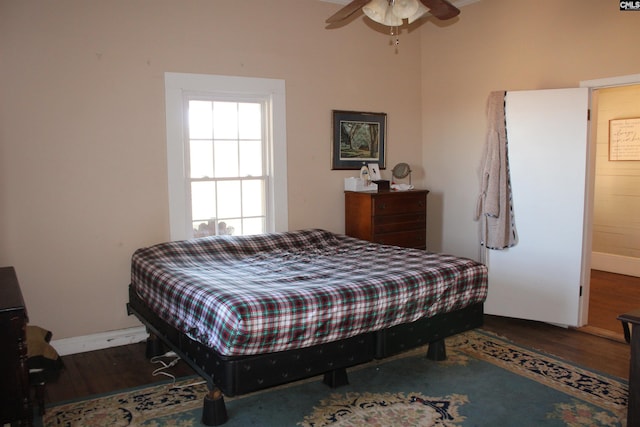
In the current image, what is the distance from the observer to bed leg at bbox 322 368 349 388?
131 inches

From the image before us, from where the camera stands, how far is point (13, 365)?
96.3 inches

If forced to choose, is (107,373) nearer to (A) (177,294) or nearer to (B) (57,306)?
(B) (57,306)

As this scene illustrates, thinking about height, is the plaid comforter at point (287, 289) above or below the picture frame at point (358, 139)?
below

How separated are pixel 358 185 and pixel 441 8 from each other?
2.33 meters

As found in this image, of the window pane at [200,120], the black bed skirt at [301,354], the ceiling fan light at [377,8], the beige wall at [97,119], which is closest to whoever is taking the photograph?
the black bed skirt at [301,354]

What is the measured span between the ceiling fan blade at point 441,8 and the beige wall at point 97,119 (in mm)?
1978

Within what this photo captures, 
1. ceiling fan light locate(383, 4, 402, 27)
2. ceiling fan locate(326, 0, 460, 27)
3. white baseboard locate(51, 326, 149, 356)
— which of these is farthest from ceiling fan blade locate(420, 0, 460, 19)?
white baseboard locate(51, 326, 149, 356)

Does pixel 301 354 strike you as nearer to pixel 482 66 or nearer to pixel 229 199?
pixel 229 199

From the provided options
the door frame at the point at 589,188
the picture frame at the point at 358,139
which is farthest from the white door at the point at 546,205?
the picture frame at the point at 358,139

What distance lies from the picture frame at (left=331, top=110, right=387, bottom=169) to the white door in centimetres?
132

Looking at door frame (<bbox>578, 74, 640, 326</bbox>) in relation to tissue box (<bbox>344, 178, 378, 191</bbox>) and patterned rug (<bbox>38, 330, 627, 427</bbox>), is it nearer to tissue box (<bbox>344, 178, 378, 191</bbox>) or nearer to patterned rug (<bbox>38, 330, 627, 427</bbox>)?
patterned rug (<bbox>38, 330, 627, 427</bbox>)

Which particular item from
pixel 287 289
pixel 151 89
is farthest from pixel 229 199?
pixel 287 289

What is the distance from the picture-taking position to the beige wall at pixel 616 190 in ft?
21.4

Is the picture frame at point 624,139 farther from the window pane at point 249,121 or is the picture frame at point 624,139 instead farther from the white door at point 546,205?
the window pane at point 249,121
